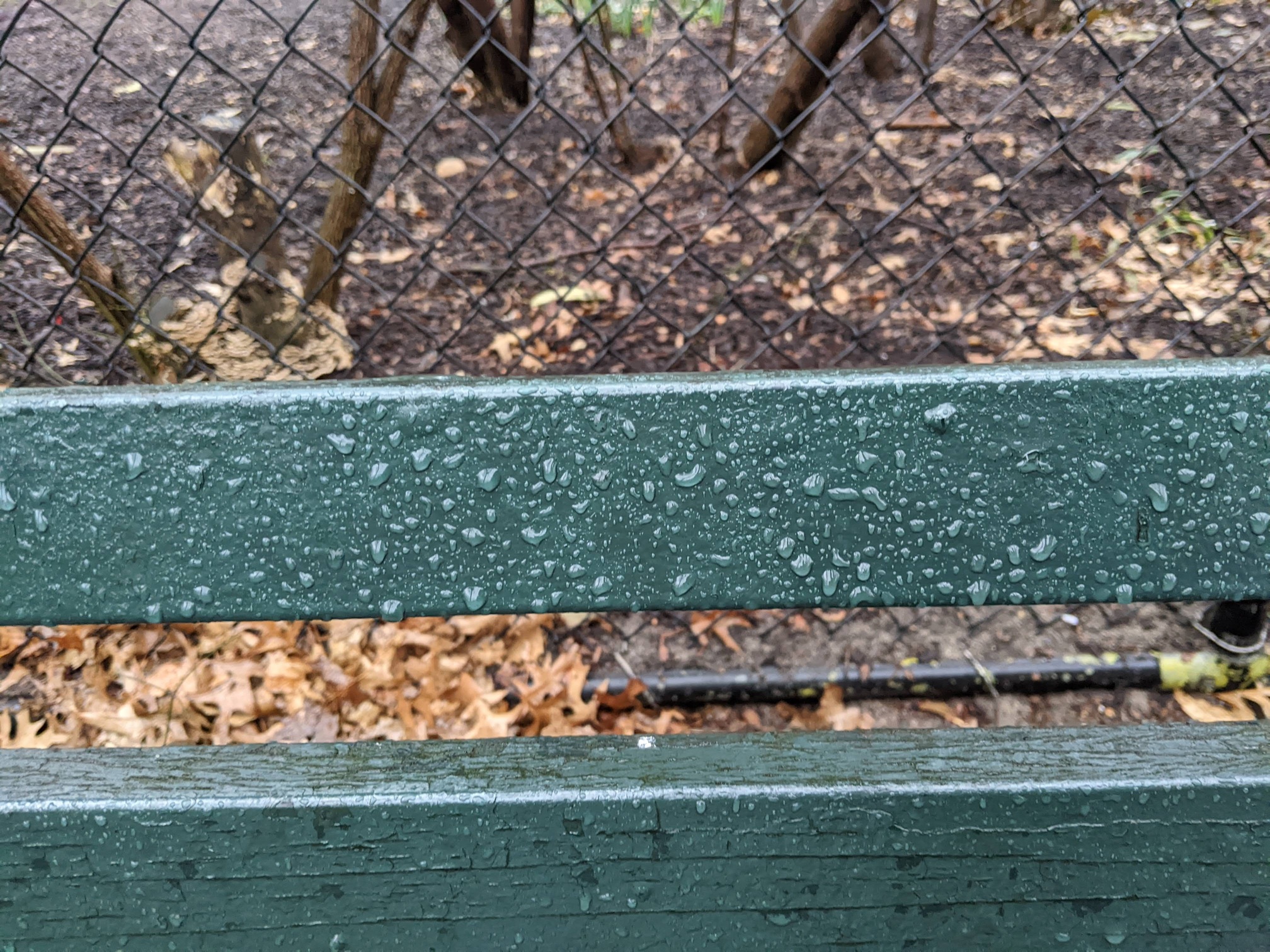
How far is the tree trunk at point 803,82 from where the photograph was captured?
2596mm

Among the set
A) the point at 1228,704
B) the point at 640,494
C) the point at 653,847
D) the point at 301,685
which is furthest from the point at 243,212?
the point at 1228,704

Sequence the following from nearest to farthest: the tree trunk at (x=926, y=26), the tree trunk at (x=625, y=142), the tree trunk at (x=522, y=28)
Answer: the tree trunk at (x=625, y=142) < the tree trunk at (x=522, y=28) < the tree trunk at (x=926, y=26)

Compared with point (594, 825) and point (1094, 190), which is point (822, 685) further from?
point (1094, 190)

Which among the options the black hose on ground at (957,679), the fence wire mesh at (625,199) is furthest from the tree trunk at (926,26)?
the black hose on ground at (957,679)

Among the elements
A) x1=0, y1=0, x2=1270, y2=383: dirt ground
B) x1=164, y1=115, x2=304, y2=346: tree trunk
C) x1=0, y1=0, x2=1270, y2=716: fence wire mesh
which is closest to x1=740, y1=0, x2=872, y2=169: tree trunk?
x1=0, y1=0, x2=1270, y2=716: fence wire mesh

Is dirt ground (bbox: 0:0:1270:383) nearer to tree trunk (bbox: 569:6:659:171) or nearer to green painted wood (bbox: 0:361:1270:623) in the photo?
tree trunk (bbox: 569:6:659:171)

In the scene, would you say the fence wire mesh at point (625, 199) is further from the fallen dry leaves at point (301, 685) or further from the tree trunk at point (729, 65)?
the fallen dry leaves at point (301, 685)

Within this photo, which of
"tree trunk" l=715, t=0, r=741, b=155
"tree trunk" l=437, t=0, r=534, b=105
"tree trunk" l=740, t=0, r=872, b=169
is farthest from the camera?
"tree trunk" l=437, t=0, r=534, b=105

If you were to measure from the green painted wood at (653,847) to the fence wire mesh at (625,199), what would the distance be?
1.39 meters

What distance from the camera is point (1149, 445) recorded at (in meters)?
0.80

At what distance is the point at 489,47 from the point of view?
345 cm

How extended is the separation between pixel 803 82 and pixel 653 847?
109 inches

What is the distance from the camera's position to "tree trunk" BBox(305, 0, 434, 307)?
2146 mm

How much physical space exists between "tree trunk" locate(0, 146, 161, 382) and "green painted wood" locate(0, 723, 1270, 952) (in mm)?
1753
